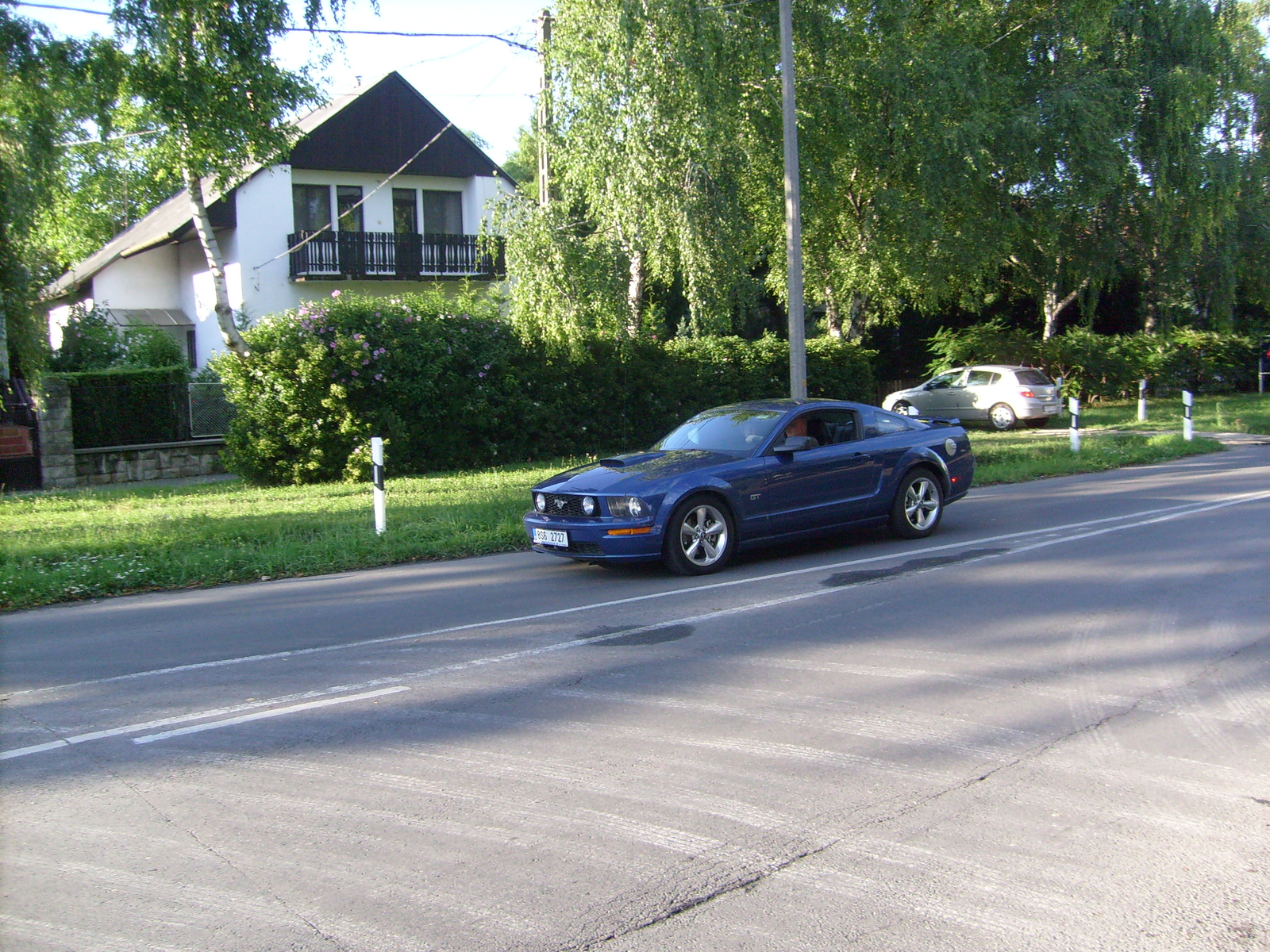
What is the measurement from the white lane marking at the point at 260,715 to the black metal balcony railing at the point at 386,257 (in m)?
23.2

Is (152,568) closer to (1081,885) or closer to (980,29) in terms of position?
(1081,885)

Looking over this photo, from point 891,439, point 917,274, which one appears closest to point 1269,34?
point 917,274

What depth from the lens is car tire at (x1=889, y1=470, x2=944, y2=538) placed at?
424 inches

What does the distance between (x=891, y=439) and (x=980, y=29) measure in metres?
18.3

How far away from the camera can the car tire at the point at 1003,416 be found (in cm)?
2627

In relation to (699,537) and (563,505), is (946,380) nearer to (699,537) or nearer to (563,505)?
(699,537)

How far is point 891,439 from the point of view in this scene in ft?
35.6

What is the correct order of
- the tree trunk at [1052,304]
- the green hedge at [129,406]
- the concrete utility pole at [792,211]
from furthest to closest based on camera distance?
the tree trunk at [1052,304]
the green hedge at [129,406]
the concrete utility pole at [792,211]

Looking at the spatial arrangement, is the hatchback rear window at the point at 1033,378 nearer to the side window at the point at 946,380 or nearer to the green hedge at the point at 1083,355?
the side window at the point at 946,380

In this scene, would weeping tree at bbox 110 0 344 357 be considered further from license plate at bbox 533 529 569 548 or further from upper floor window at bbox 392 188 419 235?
upper floor window at bbox 392 188 419 235

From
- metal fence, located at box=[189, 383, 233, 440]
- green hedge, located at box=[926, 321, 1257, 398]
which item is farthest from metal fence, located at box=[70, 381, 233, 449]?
green hedge, located at box=[926, 321, 1257, 398]

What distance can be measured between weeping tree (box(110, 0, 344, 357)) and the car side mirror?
39.1 feet

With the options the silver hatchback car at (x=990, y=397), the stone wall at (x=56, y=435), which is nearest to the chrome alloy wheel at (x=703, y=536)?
the stone wall at (x=56, y=435)

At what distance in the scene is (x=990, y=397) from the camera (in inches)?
1049
